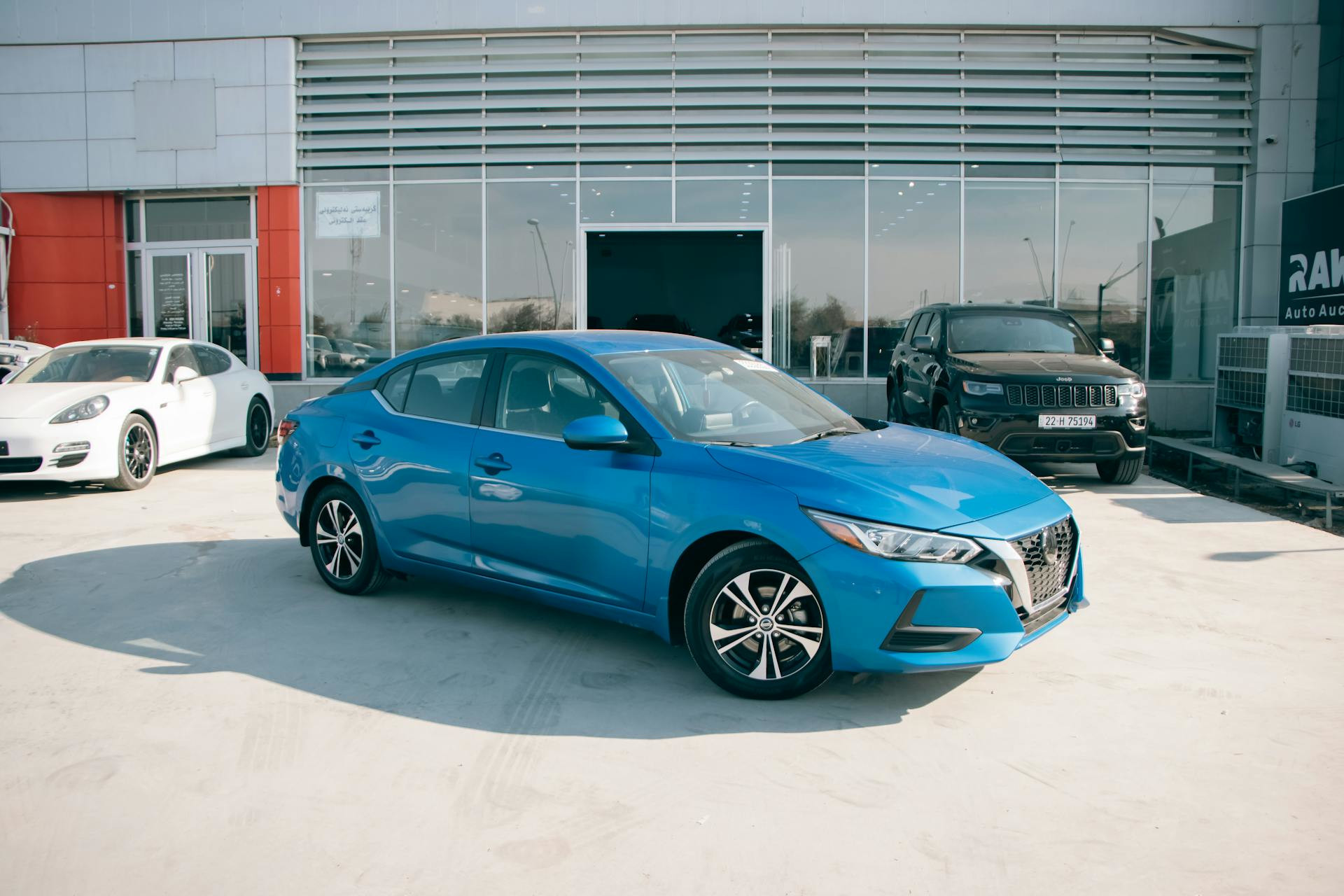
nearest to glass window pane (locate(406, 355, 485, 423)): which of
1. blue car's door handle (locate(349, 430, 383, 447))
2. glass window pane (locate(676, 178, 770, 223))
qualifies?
blue car's door handle (locate(349, 430, 383, 447))

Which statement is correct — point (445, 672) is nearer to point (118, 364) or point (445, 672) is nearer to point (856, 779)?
point (856, 779)

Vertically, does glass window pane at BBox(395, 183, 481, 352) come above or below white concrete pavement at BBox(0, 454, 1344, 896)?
above

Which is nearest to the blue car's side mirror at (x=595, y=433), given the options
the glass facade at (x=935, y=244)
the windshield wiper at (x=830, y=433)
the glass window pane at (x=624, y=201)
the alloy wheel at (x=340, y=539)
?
the windshield wiper at (x=830, y=433)

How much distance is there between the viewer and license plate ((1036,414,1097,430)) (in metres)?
9.72

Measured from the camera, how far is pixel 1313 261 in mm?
13961

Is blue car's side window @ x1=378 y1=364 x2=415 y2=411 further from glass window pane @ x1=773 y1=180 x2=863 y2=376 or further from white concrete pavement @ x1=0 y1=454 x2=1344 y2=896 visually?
glass window pane @ x1=773 y1=180 x2=863 y2=376

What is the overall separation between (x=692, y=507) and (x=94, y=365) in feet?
29.2

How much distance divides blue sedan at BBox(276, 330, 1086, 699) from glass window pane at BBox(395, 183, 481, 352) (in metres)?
10.2

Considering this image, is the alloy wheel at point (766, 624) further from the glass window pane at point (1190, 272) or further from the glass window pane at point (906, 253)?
the glass window pane at point (1190, 272)

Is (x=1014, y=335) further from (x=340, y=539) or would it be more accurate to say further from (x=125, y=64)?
(x=125, y=64)

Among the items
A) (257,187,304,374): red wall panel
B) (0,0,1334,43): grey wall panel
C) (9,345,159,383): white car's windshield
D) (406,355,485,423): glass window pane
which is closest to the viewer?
(406,355,485,423): glass window pane

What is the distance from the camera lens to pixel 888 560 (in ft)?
13.2

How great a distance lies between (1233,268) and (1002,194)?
141 inches

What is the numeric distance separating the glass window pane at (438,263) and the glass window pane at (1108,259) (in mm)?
8875
